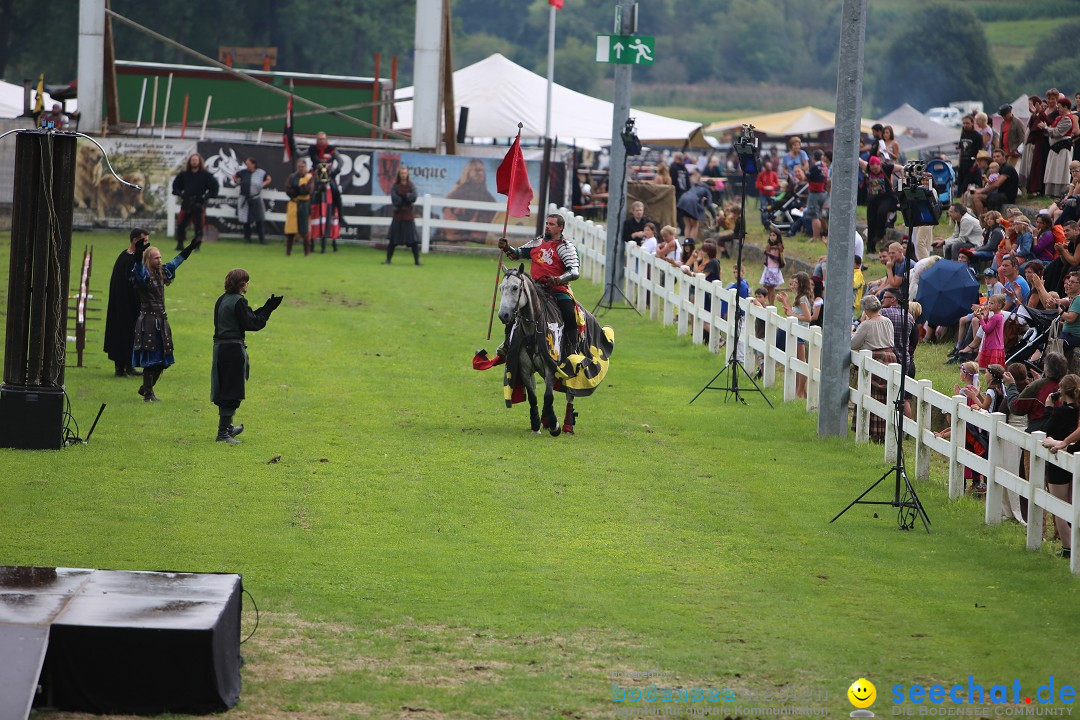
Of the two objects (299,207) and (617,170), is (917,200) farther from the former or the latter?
(299,207)

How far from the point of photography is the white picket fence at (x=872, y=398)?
455 inches

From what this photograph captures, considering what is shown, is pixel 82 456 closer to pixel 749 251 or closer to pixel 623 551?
pixel 623 551

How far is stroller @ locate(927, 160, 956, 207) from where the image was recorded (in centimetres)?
2428

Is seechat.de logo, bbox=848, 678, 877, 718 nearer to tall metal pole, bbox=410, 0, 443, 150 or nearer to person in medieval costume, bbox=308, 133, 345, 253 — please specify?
person in medieval costume, bbox=308, 133, 345, 253

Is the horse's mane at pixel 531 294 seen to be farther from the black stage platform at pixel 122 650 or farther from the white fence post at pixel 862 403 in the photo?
the black stage platform at pixel 122 650

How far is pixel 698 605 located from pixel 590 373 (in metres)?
6.21

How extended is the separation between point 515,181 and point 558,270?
275cm

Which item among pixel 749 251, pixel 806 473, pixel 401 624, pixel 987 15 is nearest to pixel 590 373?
pixel 806 473

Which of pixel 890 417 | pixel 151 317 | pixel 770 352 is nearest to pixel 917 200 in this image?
pixel 890 417

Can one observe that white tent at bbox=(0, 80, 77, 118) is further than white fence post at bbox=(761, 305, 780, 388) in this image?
Yes

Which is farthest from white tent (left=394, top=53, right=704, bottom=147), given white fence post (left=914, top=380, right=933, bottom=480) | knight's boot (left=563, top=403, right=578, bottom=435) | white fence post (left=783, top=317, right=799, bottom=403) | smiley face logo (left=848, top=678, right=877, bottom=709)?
smiley face logo (left=848, top=678, right=877, bottom=709)

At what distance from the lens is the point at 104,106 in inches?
1487

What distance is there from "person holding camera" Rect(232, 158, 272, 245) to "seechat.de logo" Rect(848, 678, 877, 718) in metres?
24.6

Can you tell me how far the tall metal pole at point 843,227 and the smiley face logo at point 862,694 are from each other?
8166 mm
